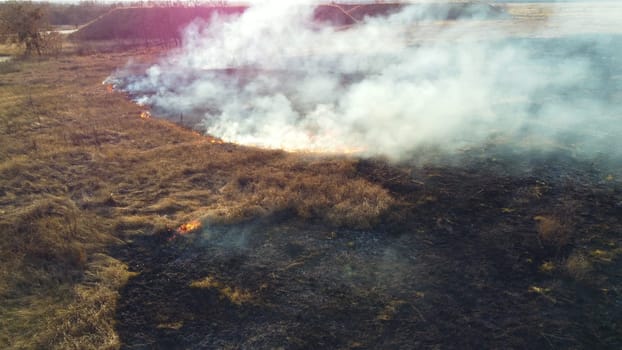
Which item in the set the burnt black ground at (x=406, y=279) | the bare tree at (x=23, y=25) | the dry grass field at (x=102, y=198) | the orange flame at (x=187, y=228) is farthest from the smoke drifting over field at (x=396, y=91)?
the bare tree at (x=23, y=25)

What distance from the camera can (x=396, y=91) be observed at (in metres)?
A: 17.9

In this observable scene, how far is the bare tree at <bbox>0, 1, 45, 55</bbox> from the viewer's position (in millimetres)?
31859

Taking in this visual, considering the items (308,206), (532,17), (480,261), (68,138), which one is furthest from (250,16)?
(480,261)

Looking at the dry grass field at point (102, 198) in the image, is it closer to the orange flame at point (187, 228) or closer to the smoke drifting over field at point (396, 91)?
the orange flame at point (187, 228)

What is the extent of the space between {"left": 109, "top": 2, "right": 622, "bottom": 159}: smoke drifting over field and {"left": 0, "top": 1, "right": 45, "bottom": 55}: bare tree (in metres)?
13.6

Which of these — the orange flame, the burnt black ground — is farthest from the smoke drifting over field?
the orange flame

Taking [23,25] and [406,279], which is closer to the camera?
[406,279]

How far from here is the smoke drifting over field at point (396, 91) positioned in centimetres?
1352

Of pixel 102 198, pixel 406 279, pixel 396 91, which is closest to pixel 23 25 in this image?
pixel 102 198

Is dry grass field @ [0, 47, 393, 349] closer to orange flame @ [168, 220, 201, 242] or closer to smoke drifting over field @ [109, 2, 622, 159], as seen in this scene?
orange flame @ [168, 220, 201, 242]

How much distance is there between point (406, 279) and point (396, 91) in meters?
12.6

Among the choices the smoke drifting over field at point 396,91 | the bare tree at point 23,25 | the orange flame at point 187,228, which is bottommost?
the orange flame at point 187,228

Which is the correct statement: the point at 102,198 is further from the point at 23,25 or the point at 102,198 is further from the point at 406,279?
the point at 23,25

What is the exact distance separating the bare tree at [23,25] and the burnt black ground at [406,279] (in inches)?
1354
